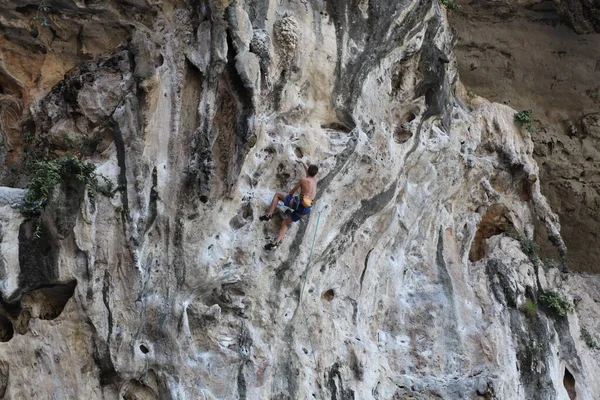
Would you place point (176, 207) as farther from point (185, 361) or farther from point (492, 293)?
point (492, 293)

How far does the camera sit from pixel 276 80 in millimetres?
7684

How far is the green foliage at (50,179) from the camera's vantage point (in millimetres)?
6414

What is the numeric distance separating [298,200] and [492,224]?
14.2 feet

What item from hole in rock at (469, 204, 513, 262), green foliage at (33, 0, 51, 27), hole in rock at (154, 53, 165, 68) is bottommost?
hole in rock at (469, 204, 513, 262)

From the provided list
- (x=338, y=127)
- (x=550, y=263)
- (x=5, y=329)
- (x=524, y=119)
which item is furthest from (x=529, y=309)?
(x=5, y=329)

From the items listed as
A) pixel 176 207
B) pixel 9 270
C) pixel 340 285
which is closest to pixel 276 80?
pixel 176 207

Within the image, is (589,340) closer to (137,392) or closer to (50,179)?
(137,392)

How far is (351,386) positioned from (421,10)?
5.03 meters

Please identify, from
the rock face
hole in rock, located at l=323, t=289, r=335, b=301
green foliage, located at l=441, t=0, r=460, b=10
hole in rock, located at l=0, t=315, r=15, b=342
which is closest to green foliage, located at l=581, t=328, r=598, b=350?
the rock face

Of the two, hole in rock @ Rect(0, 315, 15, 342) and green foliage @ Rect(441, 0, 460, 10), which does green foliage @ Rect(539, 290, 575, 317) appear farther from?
hole in rock @ Rect(0, 315, 15, 342)

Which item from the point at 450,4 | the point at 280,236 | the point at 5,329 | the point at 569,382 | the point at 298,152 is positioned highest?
the point at 450,4

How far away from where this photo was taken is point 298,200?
23.2ft

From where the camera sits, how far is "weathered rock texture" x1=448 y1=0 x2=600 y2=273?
11875 millimetres

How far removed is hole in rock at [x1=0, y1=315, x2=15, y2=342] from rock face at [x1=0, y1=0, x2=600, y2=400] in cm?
1
